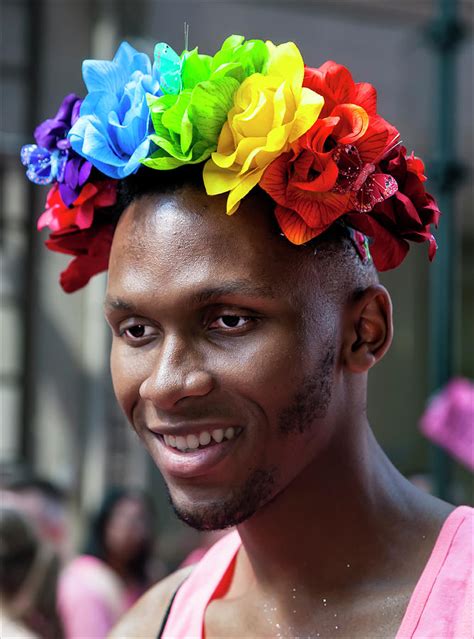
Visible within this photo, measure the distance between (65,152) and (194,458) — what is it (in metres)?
0.73

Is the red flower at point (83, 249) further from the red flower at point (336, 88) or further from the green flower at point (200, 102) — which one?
the red flower at point (336, 88)

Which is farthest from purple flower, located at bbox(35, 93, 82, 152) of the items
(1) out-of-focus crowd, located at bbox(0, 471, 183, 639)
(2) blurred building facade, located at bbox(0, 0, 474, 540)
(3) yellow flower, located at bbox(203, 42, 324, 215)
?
(2) blurred building facade, located at bbox(0, 0, 474, 540)

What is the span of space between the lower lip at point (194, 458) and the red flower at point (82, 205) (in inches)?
20.4

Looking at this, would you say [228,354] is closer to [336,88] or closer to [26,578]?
[336,88]

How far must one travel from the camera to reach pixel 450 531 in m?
1.90

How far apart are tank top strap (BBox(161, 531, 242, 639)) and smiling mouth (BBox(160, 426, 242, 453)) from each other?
477mm

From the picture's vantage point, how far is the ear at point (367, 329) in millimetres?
1939

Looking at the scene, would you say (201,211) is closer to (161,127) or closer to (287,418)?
(161,127)

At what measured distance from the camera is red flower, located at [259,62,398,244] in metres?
1.80

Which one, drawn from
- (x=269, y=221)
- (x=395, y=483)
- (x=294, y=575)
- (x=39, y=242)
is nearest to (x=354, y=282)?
(x=269, y=221)

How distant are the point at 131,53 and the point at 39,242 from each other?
5.74 meters

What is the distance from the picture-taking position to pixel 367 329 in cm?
196

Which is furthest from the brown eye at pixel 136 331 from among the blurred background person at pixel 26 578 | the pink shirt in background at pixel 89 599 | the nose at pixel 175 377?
the pink shirt in background at pixel 89 599

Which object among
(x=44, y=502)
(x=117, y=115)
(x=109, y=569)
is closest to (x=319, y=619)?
(x=117, y=115)
